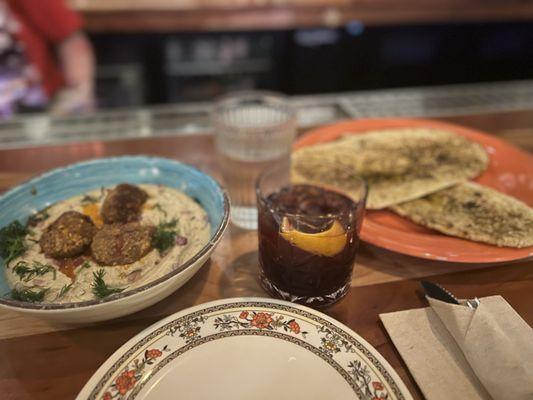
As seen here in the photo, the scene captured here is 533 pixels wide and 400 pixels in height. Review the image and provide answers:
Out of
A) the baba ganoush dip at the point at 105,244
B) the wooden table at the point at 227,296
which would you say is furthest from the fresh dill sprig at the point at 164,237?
the wooden table at the point at 227,296

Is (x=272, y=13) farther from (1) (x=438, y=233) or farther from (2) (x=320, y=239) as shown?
(2) (x=320, y=239)

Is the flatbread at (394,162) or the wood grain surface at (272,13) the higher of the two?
the wood grain surface at (272,13)

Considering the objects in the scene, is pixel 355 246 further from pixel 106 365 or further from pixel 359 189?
pixel 106 365

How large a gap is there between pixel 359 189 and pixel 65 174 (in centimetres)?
82

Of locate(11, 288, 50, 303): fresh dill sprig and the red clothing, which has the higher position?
the red clothing

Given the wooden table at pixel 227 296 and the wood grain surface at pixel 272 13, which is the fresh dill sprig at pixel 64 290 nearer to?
the wooden table at pixel 227 296

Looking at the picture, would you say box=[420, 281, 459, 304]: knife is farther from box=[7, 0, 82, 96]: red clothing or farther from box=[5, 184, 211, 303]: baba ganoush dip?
box=[7, 0, 82, 96]: red clothing

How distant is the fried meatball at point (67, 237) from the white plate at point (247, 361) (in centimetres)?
30

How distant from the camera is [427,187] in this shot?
4.42 feet

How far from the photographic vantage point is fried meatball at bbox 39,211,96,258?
99 cm

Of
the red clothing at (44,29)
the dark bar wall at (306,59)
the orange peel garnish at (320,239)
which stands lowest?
the dark bar wall at (306,59)

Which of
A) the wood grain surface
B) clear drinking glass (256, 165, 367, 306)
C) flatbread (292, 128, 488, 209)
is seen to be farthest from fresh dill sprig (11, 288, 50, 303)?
the wood grain surface

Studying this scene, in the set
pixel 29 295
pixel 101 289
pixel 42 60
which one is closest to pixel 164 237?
pixel 101 289

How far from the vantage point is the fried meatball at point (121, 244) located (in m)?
0.98
